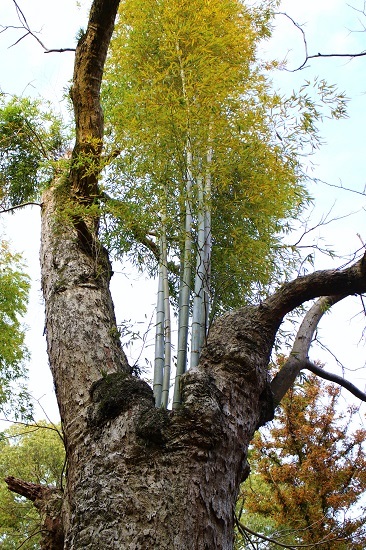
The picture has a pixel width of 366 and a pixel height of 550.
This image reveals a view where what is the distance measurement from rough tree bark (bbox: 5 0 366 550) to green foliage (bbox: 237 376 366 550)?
13.3 feet

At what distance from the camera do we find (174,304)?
3.98 meters

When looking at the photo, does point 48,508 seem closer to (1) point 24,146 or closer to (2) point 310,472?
(1) point 24,146

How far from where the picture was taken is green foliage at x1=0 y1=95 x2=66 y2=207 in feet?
14.4

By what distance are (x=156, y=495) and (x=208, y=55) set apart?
7.52ft

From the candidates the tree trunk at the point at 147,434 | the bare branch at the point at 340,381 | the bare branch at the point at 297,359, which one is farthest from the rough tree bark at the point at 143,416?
the bare branch at the point at 340,381

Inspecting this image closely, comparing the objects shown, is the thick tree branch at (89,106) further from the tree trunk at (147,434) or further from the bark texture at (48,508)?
the bark texture at (48,508)

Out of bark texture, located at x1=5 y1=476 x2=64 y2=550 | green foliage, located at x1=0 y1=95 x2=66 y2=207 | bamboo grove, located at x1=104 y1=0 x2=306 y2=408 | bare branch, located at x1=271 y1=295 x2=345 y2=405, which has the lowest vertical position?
bark texture, located at x1=5 y1=476 x2=64 y2=550

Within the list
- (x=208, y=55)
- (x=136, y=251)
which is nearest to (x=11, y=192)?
(x=136, y=251)

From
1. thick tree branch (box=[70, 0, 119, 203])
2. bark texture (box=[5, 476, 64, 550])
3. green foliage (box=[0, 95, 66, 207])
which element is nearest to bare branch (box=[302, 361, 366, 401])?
bark texture (box=[5, 476, 64, 550])

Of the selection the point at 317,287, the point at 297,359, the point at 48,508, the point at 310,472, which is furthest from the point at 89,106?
the point at 310,472

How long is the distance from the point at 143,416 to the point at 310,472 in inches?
215

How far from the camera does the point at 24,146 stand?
14.7 feet

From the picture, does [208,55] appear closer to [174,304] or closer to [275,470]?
[174,304]

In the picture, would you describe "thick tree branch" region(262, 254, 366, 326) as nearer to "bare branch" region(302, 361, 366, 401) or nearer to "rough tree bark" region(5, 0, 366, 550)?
"rough tree bark" region(5, 0, 366, 550)
